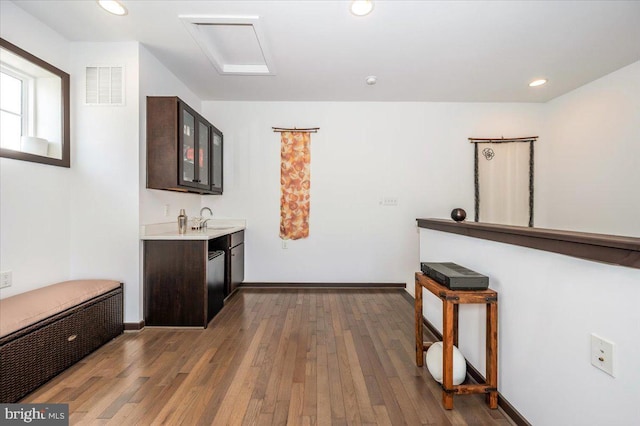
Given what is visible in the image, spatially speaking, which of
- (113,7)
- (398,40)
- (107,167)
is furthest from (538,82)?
(107,167)

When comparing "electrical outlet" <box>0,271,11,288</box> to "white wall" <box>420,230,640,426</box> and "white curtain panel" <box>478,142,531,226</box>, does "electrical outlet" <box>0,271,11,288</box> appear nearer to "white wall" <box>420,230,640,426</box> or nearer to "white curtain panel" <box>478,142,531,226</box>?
"white wall" <box>420,230,640,426</box>

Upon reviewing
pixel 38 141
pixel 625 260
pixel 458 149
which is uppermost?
pixel 458 149

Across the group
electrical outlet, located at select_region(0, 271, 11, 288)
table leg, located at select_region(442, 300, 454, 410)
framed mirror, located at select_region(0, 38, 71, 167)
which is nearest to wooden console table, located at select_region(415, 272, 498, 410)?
table leg, located at select_region(442, 300, 454, 410)

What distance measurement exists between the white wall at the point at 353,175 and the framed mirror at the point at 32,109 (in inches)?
68.4

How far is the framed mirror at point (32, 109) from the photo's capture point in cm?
206

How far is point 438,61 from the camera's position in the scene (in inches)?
111

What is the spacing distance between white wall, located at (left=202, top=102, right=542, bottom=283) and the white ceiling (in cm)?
46

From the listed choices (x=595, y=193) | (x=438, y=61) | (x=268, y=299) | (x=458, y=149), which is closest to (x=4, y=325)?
(x=268, y=299)

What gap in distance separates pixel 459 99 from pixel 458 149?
0.69m

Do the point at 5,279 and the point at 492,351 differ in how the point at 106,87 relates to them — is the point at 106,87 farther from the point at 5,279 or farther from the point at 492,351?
the point at 492,351

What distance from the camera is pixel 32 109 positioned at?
2.28 meters

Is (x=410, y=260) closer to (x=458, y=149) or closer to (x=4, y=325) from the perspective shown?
(x=458, y=149)

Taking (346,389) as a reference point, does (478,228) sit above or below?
above

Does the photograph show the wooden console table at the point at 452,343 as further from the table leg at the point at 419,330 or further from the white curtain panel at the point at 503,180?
the white curtain panel at the point at 503,180
